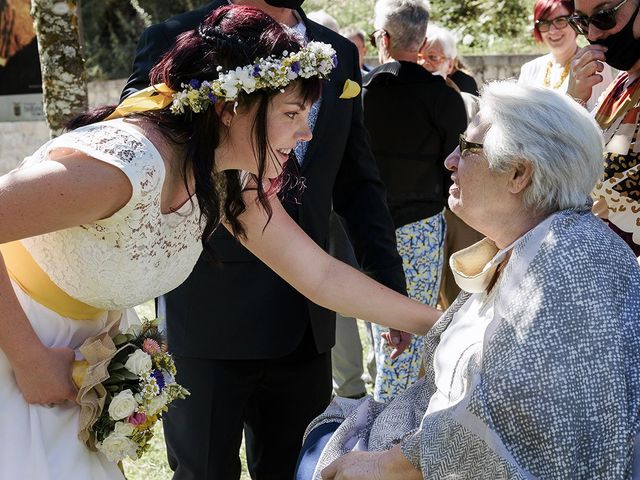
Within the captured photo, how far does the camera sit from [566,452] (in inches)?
83.7

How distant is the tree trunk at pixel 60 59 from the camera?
13.5 feet

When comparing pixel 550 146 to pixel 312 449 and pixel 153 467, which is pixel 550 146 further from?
pixel 153 467

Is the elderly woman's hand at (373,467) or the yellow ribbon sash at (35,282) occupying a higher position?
the yellow ribbon sash at (35,282)

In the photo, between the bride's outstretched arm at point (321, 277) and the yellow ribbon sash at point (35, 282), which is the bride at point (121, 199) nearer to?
the yellow ribbon sash at point (35, 282)

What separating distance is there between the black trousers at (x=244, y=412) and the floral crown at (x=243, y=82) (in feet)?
3.85

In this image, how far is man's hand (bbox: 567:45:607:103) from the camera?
11.7 feet

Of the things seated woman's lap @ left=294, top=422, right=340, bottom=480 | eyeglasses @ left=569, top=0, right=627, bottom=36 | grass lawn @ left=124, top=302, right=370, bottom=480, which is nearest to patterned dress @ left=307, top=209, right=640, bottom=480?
seated woman's lap @ left=294, top=422, right=340, bottom=480

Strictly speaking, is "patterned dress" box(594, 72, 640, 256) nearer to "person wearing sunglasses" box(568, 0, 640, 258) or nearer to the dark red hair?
"person wearing sunglasses" box(568, 0, 640, 258)

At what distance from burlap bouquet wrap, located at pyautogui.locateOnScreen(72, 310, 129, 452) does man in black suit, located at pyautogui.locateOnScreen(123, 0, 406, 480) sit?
869 millimetres

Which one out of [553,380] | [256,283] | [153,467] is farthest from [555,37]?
[553,380]

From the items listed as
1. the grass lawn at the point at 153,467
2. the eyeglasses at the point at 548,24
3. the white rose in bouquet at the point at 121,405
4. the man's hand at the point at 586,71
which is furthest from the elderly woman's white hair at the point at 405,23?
the white rose in bouquet at the point at 121,405

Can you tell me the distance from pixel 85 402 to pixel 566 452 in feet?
3.78

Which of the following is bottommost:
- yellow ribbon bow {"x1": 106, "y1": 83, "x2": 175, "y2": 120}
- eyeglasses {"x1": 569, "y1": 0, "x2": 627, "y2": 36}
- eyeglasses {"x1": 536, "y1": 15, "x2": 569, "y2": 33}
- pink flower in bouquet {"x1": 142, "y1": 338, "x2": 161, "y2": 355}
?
eyeglasses {"x1": 536, "y1": 15, "x2": 569, "y2": 33}

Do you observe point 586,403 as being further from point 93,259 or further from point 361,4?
point 361,4
